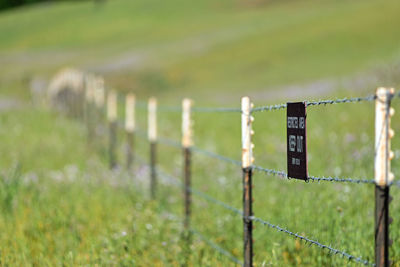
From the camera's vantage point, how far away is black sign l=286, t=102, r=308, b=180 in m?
3.65

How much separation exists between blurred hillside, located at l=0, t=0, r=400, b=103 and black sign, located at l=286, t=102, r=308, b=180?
10.7 meters

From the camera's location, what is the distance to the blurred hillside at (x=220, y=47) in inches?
1153

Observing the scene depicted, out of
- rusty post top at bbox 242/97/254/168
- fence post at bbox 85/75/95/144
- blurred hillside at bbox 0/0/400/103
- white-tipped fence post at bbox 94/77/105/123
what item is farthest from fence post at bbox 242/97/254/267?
fence post at bbox 85/75/95/144

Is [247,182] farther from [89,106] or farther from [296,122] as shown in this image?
[89,106]

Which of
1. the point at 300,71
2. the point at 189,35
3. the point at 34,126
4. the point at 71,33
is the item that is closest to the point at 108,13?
the point at 71,33

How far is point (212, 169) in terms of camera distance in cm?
1073

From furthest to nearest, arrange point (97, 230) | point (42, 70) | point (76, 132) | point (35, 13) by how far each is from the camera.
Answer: point (35, 13)
point (42, 70)
point (76, 132)
point (97, 230)

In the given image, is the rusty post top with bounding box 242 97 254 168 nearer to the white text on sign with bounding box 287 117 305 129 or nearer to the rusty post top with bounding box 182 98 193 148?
the white text on sign with bounding box 287 117 305 129

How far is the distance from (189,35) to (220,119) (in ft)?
122

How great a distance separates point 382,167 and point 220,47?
1597 inches

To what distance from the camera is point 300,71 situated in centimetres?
3120

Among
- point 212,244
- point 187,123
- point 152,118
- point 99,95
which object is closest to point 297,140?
point 212,244

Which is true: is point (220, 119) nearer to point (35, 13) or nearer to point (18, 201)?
point (18, 201)

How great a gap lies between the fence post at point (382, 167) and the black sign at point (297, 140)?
60 centimetres
